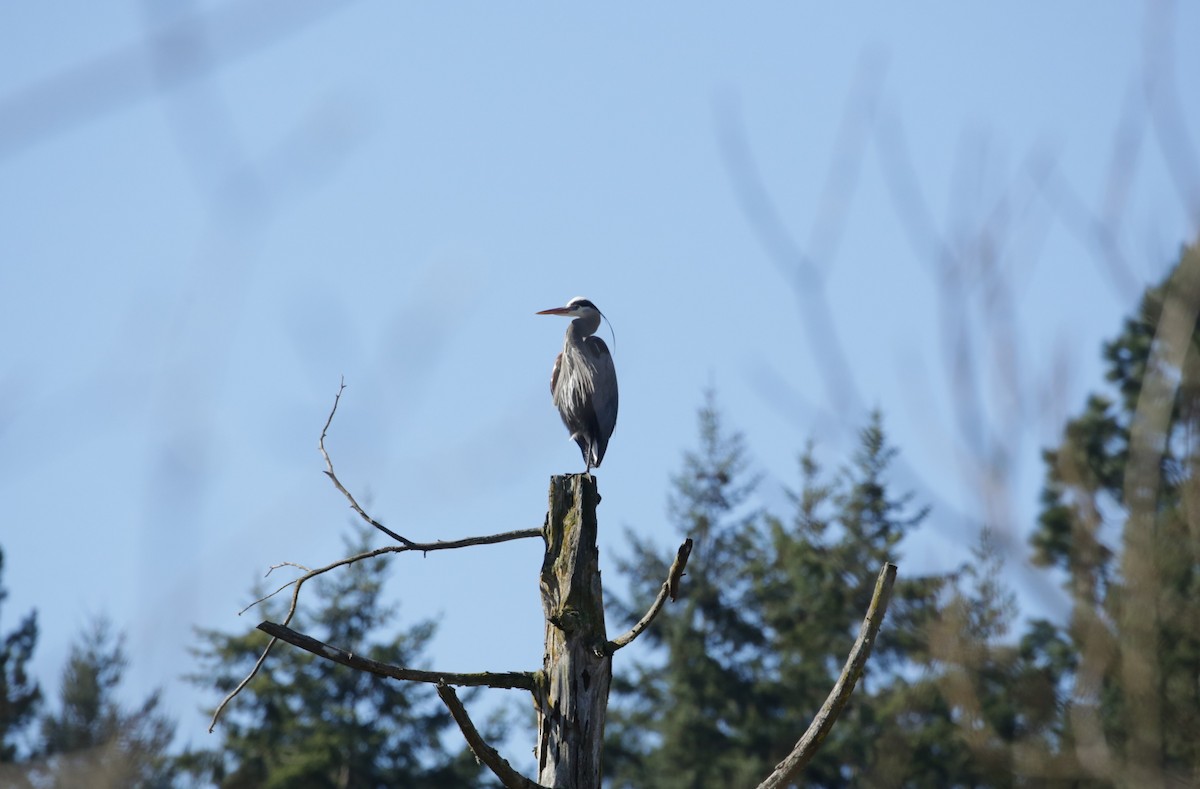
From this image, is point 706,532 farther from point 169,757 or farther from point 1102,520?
point 1102,520

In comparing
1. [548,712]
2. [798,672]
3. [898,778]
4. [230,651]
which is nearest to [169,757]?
[230,651]

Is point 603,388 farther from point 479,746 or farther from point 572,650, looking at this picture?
point 479,746

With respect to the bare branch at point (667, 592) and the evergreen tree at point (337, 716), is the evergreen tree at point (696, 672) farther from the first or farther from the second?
the bare branch at point (667, 592)

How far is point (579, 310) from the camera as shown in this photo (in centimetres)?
1085

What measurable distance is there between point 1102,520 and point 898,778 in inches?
36.0

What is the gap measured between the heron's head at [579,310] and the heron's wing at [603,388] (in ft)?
1.67

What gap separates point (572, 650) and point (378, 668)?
74cm

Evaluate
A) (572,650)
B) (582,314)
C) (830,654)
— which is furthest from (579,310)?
(830,654)

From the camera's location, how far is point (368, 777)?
20.8m

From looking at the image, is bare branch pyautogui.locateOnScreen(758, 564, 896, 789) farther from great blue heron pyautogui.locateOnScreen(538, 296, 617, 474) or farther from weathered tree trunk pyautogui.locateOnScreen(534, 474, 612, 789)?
great blue heron pyautogui.locateOnScreen(538, 296, 617, 474)

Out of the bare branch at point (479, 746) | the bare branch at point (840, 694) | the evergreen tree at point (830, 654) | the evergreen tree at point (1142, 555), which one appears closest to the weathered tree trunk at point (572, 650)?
the bare branch at point (479, 746)

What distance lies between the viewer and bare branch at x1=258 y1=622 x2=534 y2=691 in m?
4.91

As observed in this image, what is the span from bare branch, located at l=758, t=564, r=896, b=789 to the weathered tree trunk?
2.29ft

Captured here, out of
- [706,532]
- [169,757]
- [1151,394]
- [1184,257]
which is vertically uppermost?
[706,532]
